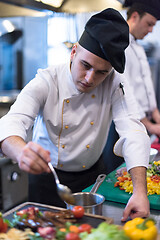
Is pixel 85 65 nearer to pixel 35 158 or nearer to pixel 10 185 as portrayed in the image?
pixel 35 158

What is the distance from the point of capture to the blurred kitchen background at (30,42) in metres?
1.68

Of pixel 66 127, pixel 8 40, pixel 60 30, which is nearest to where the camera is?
pixel 66 127

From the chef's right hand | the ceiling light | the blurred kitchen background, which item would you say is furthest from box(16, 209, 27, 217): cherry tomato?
the ceiling light

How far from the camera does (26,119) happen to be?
1.46 meters

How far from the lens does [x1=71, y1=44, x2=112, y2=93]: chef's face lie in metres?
1.47

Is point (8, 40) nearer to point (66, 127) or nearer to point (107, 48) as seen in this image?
point (66, 127)

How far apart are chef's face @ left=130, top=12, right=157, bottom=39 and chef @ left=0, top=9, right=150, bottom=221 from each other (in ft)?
3.60

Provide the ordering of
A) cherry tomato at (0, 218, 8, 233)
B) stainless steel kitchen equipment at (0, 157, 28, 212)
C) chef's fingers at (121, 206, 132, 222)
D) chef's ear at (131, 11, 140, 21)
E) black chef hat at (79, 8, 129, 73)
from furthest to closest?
1. stainless steel kitchen equipment at (0, 157, 28, 212)
2. chef's ear at (131, 11, 140, 21)
3. black chef hat at (79, 8, 129, 73)
4. chef's fingers at (121, 206, 132, 222)
5. cherry tomato at (0, 218, 8, 233)

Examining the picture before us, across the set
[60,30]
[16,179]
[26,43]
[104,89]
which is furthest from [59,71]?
[26,43]

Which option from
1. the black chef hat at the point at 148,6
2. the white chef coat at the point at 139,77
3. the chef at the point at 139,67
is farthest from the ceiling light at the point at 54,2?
the white chef coat at the point at 139,77

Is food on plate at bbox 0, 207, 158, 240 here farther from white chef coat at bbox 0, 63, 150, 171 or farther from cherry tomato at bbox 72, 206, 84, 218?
white chef coat at bbox 0, 63, 150, 171

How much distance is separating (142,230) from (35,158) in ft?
1.28

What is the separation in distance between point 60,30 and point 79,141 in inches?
62.7

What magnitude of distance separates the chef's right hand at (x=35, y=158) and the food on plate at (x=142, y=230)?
0.32m
